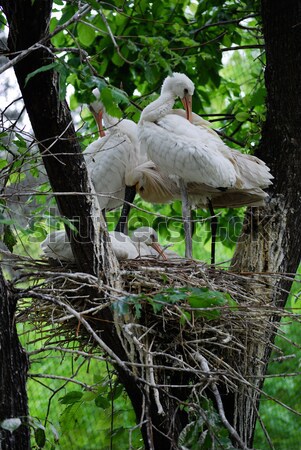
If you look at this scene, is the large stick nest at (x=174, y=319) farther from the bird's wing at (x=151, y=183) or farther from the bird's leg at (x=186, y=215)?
the bird's wing at (x=151, y=183)

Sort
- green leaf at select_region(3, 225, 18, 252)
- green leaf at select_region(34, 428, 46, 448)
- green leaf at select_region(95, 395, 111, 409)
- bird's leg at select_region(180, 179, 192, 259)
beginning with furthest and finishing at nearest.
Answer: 1. bird's leg at select_region(180, 179, 192, 259)
2. green leaf at select_region(95, 395, 111, 409)
3. green leaf at select_region(3, 225, 18, 252)
4. green leaf at select_region(34, 428, 46, 448)

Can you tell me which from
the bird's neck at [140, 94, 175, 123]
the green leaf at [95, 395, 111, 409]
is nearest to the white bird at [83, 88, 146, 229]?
the bird's neck at [140, 94, 175, 123]

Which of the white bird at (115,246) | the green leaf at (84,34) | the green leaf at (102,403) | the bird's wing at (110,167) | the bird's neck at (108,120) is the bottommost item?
the green leaf at (102,403)

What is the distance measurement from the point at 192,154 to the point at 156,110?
0.46 meters

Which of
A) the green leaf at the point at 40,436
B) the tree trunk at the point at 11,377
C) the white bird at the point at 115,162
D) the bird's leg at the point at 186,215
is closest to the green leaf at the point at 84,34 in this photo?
the white bird at the point at 115,162

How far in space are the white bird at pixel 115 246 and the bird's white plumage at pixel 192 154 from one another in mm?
426

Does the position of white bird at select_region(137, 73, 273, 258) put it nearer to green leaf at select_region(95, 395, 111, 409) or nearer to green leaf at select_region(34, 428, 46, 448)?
green leaf at select_region(95, 395, 111, 409)

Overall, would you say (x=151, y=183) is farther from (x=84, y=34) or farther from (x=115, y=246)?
(x=115, y=246)

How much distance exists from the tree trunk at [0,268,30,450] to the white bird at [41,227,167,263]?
1601 mm

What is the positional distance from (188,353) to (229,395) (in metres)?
0.53

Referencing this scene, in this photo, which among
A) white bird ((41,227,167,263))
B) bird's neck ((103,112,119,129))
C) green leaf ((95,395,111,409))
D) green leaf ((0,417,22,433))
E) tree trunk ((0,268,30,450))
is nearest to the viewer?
green leaf ((0,417,22,433))

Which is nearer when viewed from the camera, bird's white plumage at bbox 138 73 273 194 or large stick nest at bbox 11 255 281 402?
large stick nest at bbox 11 255 281 402

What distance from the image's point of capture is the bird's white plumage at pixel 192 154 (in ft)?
15.8

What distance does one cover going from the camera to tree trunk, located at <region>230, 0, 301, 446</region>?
4.58 metres
